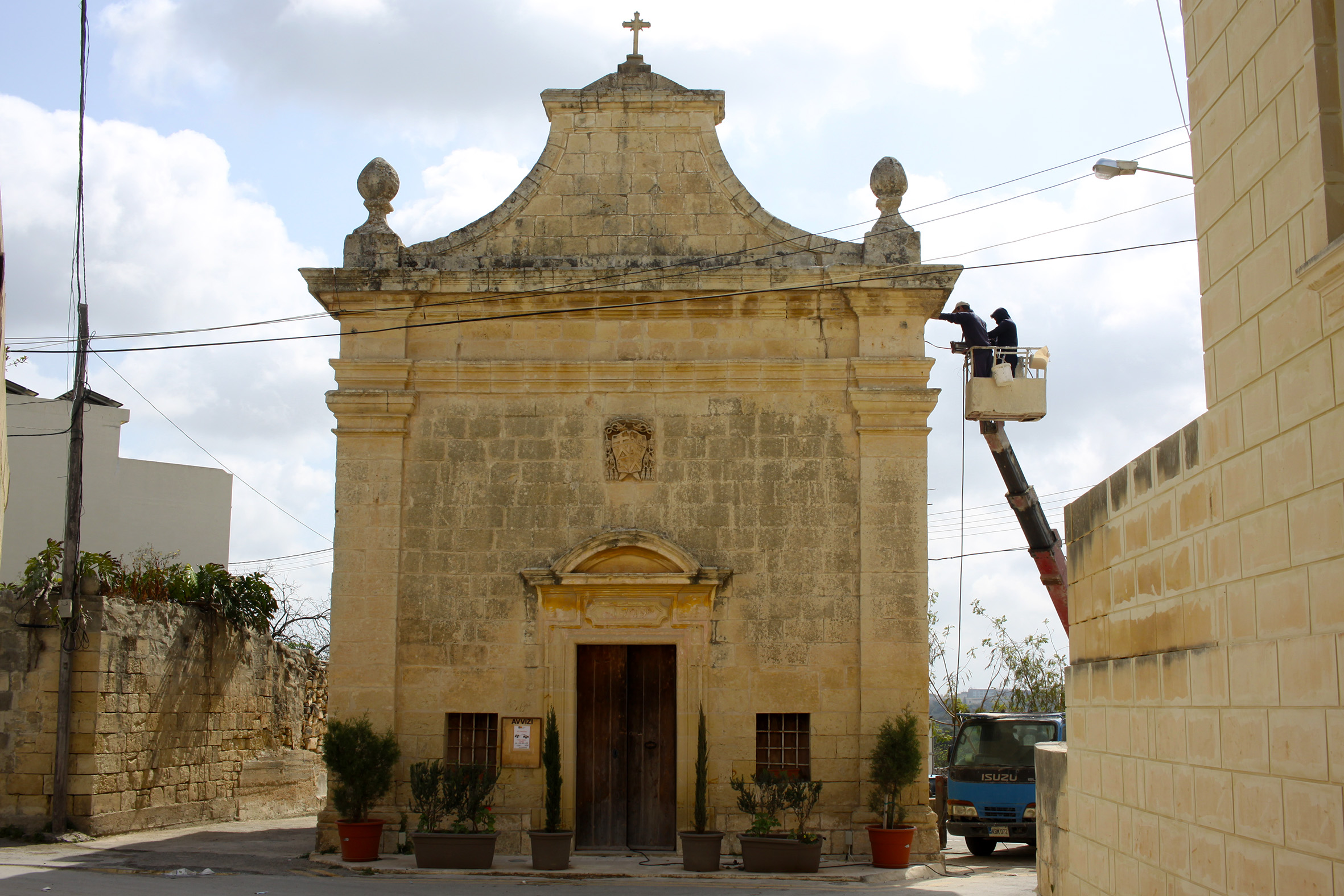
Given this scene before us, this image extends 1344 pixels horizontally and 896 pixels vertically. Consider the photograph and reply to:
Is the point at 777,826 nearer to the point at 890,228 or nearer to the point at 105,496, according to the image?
the point at 890,228

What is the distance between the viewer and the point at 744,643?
1333cm

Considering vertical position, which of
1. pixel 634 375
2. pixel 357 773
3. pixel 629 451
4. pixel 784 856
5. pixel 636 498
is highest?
pixel 634 375

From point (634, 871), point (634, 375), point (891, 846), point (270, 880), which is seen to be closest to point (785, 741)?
point (891, 846)

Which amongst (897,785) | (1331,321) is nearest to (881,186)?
(897,785)

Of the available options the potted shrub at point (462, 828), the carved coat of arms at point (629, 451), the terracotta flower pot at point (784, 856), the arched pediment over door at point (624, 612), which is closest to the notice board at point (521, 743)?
the arched pediment over door at point (624, 612)

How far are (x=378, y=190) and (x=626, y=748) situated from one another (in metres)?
7.06

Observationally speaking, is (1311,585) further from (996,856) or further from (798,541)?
(996,856)

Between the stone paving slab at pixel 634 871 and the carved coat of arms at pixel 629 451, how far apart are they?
4.07m

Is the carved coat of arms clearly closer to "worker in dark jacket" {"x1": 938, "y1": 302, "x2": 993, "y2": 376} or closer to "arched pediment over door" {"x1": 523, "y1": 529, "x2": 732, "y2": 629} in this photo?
"arched pediment over door" {"x1": 523, "y1": 529, "x2": 732, "y2": 629}

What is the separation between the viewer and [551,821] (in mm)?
12680

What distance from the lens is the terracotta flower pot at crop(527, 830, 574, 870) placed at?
1223 cm

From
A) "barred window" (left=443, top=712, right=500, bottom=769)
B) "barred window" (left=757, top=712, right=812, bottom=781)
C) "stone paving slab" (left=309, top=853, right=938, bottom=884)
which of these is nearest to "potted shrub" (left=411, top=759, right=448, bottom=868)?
"stone paving slab" (left=309, top=853, right=938, bottom=884)

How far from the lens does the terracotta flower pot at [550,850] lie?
1223cm

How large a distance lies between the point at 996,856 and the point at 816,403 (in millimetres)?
6537
